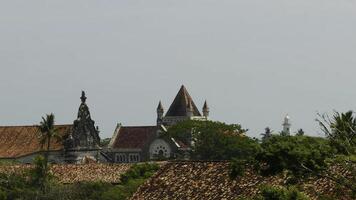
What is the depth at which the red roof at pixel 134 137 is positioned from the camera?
139000mm

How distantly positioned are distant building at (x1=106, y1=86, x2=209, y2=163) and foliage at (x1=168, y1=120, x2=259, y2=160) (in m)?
2.54

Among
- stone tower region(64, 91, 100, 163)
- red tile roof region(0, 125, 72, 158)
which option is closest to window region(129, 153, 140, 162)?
red tile roof region(0, 125, 72, 158)

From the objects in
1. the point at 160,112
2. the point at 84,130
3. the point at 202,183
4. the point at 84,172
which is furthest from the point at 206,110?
the point at 202,183

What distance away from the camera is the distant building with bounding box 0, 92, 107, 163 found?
398ft

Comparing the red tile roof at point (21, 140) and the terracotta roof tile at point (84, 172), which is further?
the red tile roof at point (21, 140)

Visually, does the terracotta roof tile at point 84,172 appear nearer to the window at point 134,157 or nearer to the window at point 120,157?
the window at point 134,157

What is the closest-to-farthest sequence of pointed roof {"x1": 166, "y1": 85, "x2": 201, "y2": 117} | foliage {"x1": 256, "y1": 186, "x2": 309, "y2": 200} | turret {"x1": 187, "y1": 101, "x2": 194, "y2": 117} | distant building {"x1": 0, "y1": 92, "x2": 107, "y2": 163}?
foliage {"x1": 256, "y1": 186, "x2": 309, "y2": 200}, distant building {"x1": 0, "y1": 92, "x2": 107, "y2": 163}, turret {"x1": 187, "y1": 101, "x2": 194, "y2": 117}, pointed roof {"x1": 166, "y1": 85, "x2": 201, "y2": 117}

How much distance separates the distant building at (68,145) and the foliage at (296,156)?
293 ft

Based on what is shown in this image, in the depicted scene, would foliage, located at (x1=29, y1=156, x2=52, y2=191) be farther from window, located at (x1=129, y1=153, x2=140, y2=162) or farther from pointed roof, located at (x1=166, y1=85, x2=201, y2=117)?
pointed roof, located at (x1=166, y1=85, x2=201, y2=117)

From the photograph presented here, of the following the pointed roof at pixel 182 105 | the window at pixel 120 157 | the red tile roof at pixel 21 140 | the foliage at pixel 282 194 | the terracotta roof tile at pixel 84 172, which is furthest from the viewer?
the pointed roof at pixel 182 105

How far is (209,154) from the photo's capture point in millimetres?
113562

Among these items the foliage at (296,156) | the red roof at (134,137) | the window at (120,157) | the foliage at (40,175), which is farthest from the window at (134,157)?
the foliage at (296,156)

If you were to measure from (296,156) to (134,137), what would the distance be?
11130 cm

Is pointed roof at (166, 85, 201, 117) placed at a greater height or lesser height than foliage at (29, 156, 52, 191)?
greater
